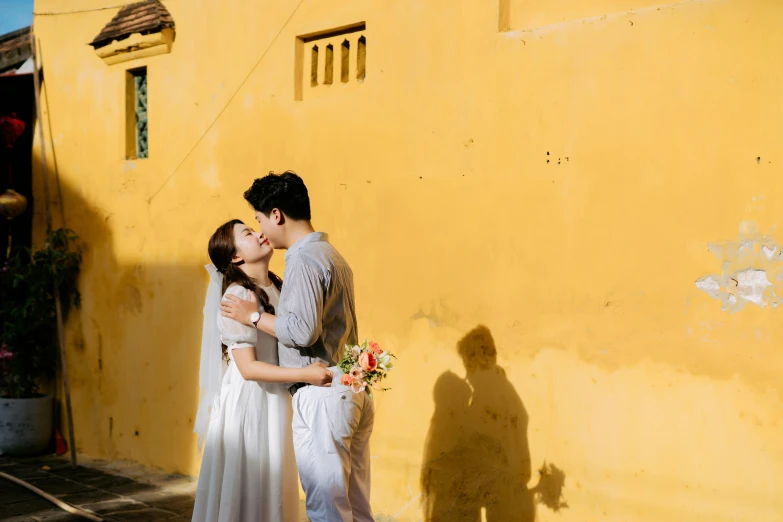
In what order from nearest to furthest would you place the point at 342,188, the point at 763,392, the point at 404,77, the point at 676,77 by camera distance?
the point at 763,392 < the point at 676,77 < the point at 404,77 < the point at 342,188

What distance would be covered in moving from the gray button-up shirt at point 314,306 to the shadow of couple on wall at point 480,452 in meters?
1.32

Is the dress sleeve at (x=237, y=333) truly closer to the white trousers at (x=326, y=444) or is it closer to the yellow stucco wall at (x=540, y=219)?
the white trousers at (x=326, y=444)

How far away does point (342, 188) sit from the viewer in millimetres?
5801

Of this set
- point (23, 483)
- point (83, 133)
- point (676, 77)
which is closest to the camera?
point (676, 77)

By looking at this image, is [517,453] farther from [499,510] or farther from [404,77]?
[404,77]

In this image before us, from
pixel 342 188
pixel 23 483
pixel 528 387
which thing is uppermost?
pixel 342 188

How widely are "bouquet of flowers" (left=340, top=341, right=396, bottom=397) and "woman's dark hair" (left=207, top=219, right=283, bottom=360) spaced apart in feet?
2.19

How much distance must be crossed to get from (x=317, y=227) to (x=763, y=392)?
10.1ft

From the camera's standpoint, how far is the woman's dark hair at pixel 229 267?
4.20 metres

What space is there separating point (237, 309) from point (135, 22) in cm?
408

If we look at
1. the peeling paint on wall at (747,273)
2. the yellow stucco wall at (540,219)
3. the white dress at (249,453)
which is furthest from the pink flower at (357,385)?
the peeling paint on wall at (747,273)

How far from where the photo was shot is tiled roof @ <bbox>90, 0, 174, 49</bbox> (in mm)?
6996

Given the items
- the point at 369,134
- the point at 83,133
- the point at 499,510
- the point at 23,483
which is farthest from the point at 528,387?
the point at 83,133

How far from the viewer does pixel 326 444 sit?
3.69m
